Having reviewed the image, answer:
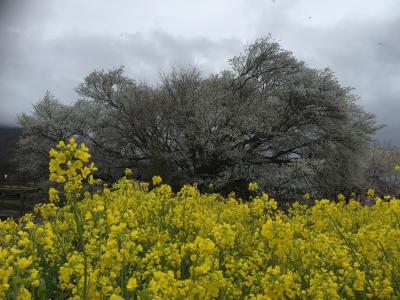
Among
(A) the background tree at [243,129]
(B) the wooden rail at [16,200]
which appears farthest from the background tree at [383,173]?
(B) the wooden rail at [16,200]

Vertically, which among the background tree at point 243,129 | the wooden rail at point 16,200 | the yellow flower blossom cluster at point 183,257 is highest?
the background tree at point 243,129

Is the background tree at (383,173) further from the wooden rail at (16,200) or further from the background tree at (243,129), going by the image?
the wooden rail at (16,200)

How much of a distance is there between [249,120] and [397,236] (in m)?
19.9

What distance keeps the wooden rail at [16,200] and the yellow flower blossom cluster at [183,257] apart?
474 inches

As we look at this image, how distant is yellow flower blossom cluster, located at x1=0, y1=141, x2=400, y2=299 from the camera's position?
2938 mm

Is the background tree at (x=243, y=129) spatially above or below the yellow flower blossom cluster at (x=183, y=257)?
above

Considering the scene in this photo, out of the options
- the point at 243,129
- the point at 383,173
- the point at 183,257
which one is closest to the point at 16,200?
the point at 243,129

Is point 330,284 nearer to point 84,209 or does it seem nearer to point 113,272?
point 113,272

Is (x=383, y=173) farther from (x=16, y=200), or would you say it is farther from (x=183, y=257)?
(x=183, y=257)

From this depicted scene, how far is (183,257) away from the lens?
4.96 m

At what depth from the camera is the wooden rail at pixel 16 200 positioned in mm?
18205

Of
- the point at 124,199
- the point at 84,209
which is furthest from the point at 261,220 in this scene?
the point at 84,209

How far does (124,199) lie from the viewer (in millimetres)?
7434

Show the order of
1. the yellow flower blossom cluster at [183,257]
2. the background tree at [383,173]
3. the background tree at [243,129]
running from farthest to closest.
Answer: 1. the background tree at [383,173]
2. the background tree at [243,129]
3. the yellow flower blossom cluster at [183,257]
